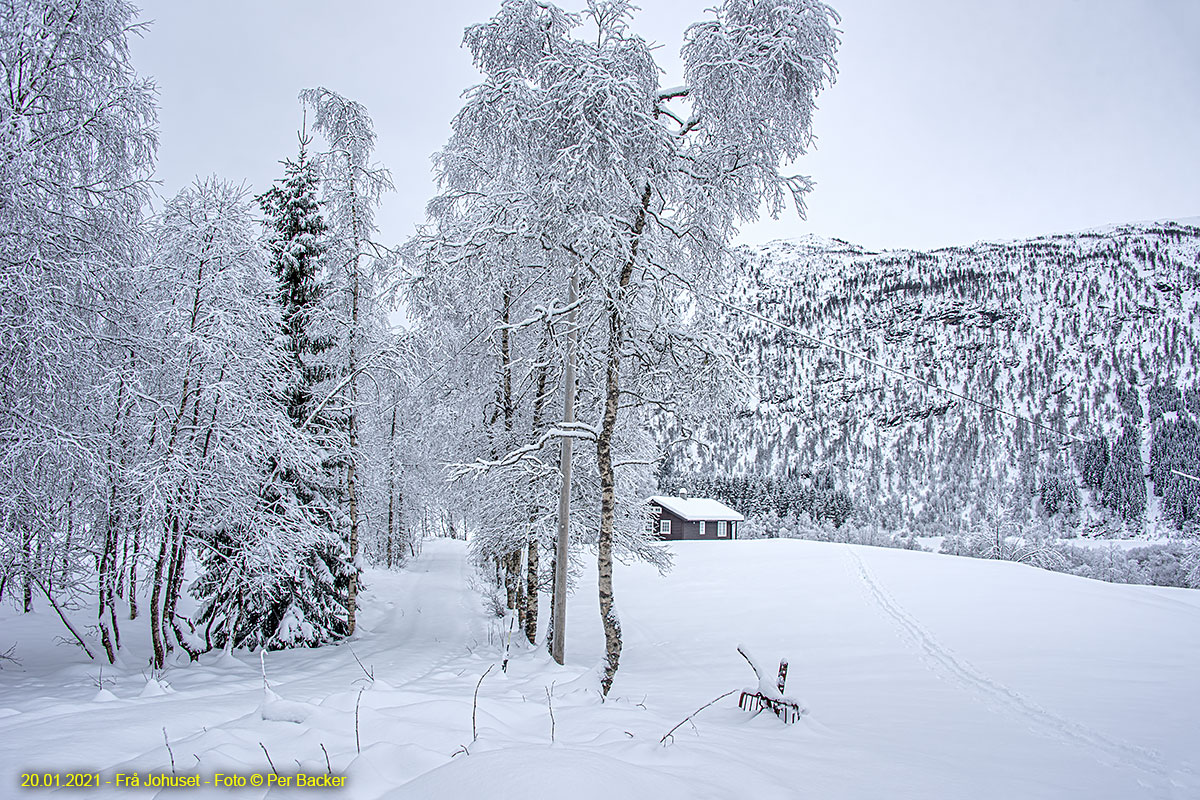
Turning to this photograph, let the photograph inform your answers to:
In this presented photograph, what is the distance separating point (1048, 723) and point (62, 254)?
13.0 metres

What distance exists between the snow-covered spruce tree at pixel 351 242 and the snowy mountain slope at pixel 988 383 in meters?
67.2

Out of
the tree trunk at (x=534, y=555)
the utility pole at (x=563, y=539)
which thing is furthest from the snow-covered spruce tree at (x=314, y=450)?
the utility pole at (x=563, y=539)

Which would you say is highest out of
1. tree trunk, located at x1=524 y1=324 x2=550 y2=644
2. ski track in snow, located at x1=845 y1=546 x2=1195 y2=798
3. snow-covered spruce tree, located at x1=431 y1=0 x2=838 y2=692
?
snow-covered spruce tree, located at x1=431 y1=0 x2=838 y2=692

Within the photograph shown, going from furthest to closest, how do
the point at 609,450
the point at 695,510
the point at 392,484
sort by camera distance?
the point at 695,510 → the point at 392,484 → the point at 609,450

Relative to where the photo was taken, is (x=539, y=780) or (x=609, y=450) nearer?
(x=539, y=780)

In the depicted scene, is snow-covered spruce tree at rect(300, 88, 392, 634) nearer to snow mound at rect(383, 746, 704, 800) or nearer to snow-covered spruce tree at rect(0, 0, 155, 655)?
snow-covered spruce tree at rect(0, 0, 155, 655)

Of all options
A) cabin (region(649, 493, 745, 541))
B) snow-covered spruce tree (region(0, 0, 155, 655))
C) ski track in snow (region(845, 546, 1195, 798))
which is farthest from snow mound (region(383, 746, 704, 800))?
cabin (region(649, 493, 745, 541))

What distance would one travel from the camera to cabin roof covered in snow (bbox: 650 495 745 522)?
2105 inches

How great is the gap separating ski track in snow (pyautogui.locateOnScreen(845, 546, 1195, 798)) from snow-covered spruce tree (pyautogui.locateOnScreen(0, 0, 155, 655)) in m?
11.3

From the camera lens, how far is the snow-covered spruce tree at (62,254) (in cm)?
609

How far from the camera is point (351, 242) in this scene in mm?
11820

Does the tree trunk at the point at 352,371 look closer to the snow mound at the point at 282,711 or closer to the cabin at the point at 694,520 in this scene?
the snow mound at the point at 282,711

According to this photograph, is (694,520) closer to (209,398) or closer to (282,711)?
(209,398)

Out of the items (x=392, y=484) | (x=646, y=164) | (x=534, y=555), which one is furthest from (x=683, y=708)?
(x=392, y=484)
